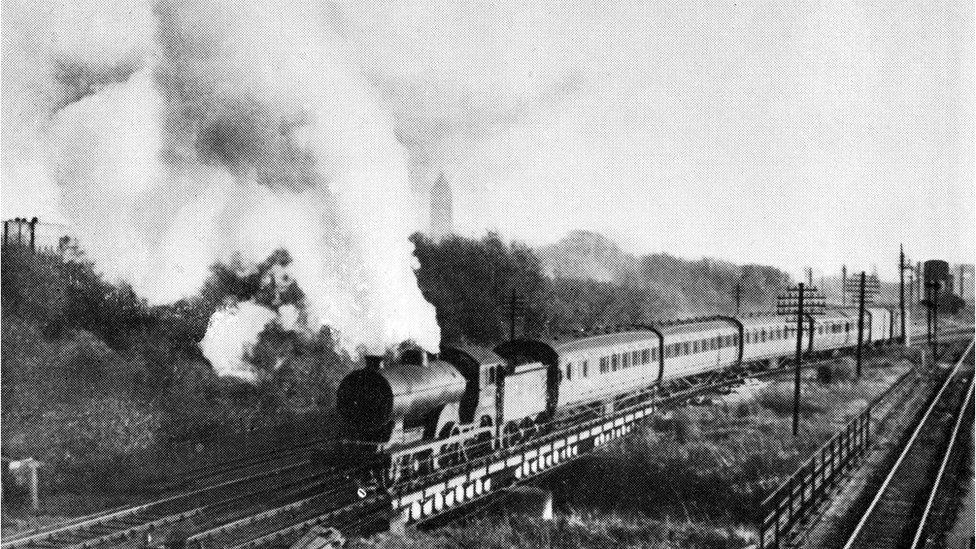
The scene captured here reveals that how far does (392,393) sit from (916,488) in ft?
39.3

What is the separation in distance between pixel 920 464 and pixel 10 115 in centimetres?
2321

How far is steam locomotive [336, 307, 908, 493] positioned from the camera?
1440 centimetres

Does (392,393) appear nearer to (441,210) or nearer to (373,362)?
(373,362)

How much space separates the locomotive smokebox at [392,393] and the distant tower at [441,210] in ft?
40.4

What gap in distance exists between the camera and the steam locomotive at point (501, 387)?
14.4 meters

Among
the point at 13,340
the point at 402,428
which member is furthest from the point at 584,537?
the point at 13,340

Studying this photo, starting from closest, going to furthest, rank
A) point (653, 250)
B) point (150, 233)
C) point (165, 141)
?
point (150, 233), point (165, 141), point (653, 250)

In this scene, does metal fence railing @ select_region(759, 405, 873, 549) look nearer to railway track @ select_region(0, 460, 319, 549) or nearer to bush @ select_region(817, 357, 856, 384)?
railway track @ select_region(0, 460, 319, 549)

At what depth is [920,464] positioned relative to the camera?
61.2ft

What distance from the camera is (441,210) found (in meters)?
32.8

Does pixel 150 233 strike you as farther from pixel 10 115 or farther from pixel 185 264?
pixel 10 115

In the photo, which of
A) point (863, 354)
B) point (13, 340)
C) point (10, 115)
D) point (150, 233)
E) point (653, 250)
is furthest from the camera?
point (653, 250)

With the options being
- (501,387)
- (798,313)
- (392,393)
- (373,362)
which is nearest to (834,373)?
(798,313)

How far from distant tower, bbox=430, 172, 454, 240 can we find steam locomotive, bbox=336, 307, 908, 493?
8739mm
